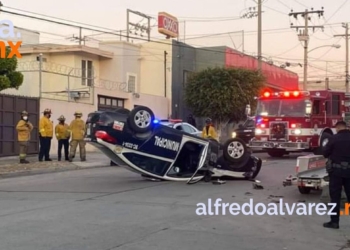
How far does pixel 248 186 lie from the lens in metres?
13.8

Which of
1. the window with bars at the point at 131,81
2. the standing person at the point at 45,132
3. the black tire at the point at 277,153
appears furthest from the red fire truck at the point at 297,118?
the window with bars at the point at 131,81

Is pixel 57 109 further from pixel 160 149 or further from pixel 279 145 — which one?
pixel 160 149

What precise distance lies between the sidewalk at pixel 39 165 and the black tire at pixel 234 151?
654 cm

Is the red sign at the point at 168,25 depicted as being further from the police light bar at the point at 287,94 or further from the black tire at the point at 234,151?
the black tire at the point at 234,151

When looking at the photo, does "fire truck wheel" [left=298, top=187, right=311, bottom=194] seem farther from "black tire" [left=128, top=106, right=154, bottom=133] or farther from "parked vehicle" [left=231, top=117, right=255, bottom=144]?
"parked vehicle" [left=231, top=117, right=255, bottom=144]

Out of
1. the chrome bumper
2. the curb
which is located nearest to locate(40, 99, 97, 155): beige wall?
the curb

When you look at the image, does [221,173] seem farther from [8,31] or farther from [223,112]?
[223,112]

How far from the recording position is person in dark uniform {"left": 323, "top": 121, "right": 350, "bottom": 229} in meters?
8.95

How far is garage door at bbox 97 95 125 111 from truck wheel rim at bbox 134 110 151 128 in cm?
1502

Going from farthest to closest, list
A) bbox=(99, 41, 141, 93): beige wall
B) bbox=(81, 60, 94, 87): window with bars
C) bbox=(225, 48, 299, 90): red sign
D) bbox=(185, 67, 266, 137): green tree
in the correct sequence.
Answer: bbox=(225, 48, 299, 90): red sign, bbox=(99, 41, 141, 93): beige wall, bbox=(185, 67, 266, 137): green tree, bbox=(81, 60, 94, 87): window with bars

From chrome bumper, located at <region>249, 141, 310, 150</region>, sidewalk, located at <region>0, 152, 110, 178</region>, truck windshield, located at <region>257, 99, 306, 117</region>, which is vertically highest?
truck windshield, located at <region>257, 99, 306, 117</region>

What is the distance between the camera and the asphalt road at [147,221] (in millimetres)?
7656

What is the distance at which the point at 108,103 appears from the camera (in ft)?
98.7

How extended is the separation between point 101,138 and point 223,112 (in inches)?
880
